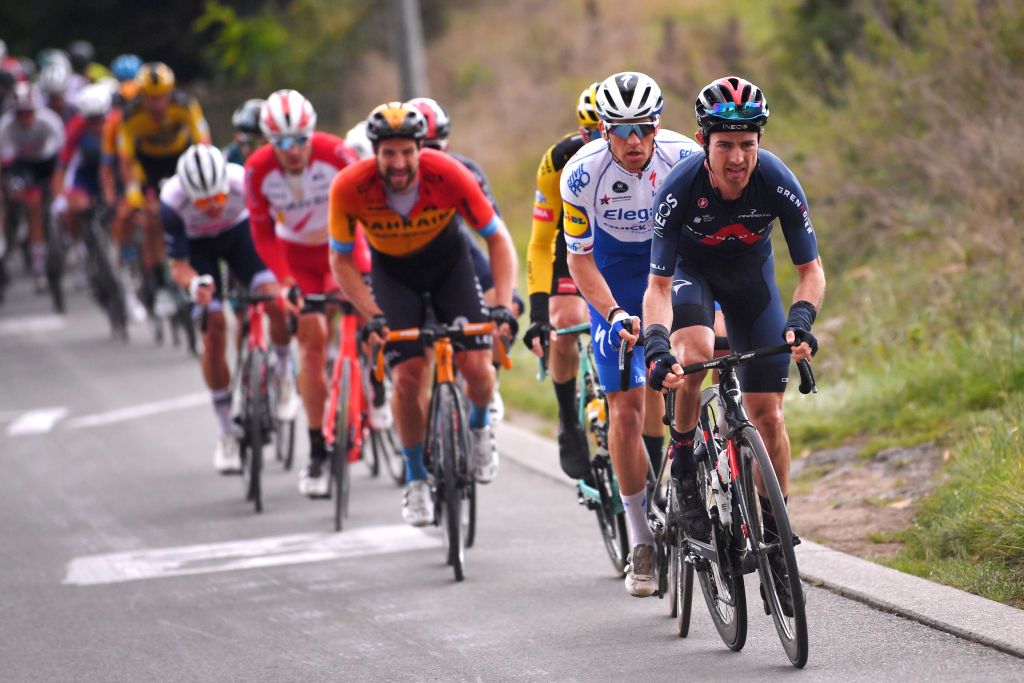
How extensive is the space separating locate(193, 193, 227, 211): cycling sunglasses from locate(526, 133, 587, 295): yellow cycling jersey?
332 cm

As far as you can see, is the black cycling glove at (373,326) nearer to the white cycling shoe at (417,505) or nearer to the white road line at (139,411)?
the white cycling shoe at (417,505)

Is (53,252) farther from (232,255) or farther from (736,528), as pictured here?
(736,528)

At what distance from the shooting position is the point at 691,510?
5.95 meters

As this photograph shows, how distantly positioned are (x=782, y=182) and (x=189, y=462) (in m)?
6.94

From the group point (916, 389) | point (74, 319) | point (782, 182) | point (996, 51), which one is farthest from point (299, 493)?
point (74, 319)

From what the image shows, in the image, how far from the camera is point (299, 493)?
10.1 meters

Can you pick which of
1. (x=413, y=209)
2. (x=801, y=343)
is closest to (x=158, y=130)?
(x=413, y=209)

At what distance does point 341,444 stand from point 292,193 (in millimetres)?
1698

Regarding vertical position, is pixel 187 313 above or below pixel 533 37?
below

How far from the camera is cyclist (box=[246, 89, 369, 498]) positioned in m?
9.22

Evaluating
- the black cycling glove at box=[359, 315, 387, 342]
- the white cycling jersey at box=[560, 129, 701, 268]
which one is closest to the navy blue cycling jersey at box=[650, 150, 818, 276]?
the white cycling jersey at box=[560, 129, 701, 268]

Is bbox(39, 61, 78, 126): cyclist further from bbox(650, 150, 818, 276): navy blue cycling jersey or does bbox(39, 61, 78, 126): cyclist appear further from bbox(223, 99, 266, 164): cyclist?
bbox(650, 150, 818, 276): navy blue cycling jersey

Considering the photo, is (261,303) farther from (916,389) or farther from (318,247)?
(916,389)

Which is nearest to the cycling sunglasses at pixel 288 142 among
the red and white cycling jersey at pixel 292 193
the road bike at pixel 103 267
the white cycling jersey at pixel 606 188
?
the red and white cycling jersey at pixel 292 193
